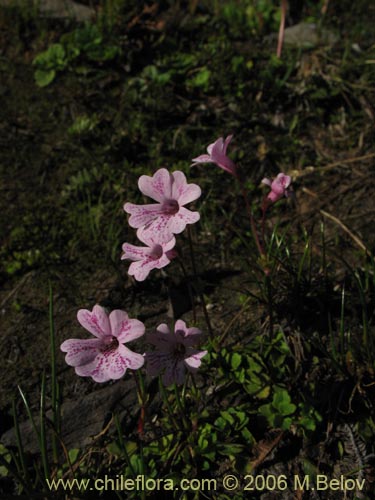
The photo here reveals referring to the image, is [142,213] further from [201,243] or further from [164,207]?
[201,243]

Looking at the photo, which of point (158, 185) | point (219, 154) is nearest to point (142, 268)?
point (158, 185)

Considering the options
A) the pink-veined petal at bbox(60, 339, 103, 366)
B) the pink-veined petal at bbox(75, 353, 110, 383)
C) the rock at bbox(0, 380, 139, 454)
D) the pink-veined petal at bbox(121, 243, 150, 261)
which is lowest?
the rock at bbox(0, 380, 139, 454)

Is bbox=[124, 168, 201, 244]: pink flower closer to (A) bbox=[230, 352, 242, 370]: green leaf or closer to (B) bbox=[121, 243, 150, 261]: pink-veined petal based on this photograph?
(B) bbox=[121, 243, 150, 261]: pink-veined petal

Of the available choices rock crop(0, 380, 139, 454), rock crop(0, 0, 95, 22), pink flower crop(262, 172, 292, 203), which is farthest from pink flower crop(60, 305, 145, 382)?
rock crop(0, 0, 95, 22)

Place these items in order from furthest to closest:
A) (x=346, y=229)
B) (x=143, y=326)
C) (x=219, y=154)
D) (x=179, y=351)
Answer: (x=346, y=229)
(x=219, y=154)
(x=179, y=351)
(x=143, y=326)

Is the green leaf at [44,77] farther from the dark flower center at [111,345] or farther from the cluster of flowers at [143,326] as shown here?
the dark flower center at [111,345]

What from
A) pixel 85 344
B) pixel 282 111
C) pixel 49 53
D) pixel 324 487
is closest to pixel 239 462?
pixel 324 487

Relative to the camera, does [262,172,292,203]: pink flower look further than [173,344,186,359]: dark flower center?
Yes
